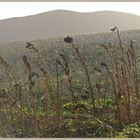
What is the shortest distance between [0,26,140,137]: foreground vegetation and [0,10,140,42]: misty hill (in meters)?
0.09

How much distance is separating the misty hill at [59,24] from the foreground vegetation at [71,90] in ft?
0.29

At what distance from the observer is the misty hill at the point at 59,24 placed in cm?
312

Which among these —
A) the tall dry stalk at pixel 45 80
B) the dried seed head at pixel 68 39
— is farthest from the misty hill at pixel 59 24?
the tall dry stalk at pixel 45 80

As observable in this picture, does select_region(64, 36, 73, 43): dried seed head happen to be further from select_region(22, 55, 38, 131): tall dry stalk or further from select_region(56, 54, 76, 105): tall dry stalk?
select_region(22, 55, 38, 131): tall dry stalk

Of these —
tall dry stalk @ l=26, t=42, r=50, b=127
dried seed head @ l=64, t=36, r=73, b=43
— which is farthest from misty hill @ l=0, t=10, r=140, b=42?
tall dry stalk @ l=26, t=42, r=50, b=127

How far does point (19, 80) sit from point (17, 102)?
0.19 m

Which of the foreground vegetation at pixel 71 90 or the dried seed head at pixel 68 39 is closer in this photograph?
the foreground vegetation at pixel 71 90

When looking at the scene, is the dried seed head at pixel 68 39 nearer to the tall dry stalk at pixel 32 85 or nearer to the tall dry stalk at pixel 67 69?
the tall dry stalk at pixel 67 69

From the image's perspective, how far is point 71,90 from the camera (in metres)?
3.04

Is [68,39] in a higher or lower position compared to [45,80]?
higher

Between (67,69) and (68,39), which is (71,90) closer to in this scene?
(67,69)

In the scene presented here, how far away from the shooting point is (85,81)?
304 centimetres

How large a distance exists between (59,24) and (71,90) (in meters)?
0.61

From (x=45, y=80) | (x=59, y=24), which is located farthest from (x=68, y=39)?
(x=45, y=80)
